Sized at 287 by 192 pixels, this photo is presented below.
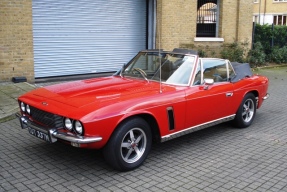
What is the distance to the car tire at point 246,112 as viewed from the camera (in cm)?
656

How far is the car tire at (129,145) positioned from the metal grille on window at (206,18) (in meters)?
11.9

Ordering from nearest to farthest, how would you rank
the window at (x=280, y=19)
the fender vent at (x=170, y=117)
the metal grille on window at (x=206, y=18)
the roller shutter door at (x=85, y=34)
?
the fender vent at (x=170, y=117), the roller shutter door at (x=85, y=34), the metal grille on window at (x=206, y=18), the window at (x=280, y=19)

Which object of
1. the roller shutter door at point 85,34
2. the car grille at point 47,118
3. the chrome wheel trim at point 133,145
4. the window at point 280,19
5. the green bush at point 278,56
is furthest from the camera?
the window at point 280,19

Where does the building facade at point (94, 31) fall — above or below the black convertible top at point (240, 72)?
above

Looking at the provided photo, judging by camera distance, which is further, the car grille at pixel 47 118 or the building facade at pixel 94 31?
the building facade at pixel 94 31

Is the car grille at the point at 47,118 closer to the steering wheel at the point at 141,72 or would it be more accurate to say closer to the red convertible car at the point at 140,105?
the red convertible car at the point at 140,105

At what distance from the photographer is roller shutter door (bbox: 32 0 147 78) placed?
11.0 m

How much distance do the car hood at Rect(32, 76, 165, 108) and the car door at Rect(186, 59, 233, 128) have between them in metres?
0.64

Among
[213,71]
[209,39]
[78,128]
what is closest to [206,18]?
[209,39]

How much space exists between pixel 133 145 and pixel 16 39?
6758mm

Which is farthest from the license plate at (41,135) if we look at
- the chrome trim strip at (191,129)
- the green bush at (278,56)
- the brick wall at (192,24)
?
the green bush at (278,56)

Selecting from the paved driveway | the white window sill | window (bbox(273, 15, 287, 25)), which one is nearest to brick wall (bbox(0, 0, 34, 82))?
the paved driveway

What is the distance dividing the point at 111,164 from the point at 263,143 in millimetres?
2826

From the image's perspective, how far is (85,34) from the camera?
474 inches
